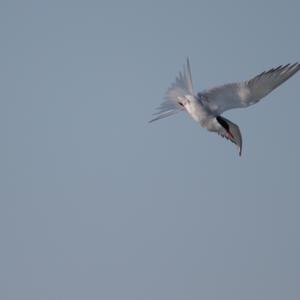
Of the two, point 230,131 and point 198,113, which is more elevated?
point 198,113

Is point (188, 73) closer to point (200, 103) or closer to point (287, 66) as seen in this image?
point (200, 103)

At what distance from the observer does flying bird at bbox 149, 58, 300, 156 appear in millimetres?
9805

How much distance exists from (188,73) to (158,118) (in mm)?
1160

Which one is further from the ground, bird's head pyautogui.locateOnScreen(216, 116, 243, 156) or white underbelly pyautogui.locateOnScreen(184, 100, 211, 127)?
white underbelly pyautogui.locateOnScreen(184, 100, 211, 127)

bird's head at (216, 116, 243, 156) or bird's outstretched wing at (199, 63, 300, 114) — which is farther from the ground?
bird's outstretched wing at (199, 63, 300, 114)

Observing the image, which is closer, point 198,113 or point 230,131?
point 198,113

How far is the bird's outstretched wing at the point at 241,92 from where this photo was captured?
9.80m

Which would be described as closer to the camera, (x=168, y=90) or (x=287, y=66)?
(x=287, y=66)

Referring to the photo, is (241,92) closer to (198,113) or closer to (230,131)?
(230,131)

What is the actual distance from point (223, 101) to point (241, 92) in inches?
11.7

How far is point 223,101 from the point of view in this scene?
33.2ft

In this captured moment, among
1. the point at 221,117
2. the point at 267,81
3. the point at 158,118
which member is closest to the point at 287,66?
the point at 267,81

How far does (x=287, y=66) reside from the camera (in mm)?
9523

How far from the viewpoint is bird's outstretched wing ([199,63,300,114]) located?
32.1 ft
